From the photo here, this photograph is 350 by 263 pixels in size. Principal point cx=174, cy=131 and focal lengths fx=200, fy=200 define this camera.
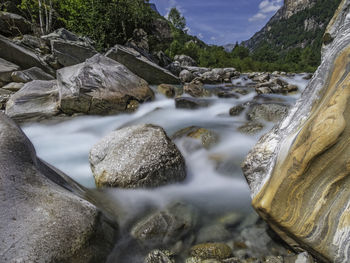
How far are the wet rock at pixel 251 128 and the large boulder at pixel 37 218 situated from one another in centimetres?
410

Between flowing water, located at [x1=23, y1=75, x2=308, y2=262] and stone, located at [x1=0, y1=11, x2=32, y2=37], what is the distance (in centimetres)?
1162

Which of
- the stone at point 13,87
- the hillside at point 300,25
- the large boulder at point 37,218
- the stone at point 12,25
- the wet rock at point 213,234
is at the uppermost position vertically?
the hillside at point 300,25

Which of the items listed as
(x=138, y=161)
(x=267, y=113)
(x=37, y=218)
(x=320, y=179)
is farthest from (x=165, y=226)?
(x=267, y=113)

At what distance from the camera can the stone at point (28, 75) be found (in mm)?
8969

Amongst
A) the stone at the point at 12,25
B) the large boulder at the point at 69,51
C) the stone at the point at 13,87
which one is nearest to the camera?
the stone at the point at 13,87

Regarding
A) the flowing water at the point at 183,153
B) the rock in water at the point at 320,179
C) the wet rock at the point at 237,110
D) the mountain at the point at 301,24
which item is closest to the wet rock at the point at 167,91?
the flowing water at the point at 183,153

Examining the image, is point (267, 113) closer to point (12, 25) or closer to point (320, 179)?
point (320, 179)

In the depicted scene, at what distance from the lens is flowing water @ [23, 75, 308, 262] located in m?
3.13

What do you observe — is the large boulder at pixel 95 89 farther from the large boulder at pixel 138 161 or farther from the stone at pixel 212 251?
the stone at pixel 212 251

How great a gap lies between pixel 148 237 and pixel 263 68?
49.8 m

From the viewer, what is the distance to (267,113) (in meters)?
5.63

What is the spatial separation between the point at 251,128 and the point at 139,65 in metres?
8.16

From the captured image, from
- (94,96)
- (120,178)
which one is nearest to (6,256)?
(120,178)

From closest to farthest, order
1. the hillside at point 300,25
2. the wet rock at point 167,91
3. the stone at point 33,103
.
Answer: the stone at point 33,103, the wet rock at point 167,91, the hillside at point 300,25
